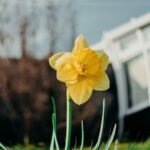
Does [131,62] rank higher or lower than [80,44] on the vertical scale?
lower

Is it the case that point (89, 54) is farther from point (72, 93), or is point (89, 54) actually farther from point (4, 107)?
point (4, 107)

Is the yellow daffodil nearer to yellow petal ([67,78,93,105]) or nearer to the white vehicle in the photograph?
yellow petal ([67,78,93,105])

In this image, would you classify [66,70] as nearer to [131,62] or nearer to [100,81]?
[100,81]

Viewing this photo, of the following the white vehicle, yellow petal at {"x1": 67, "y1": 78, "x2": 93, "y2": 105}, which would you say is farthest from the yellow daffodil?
the white vehicle

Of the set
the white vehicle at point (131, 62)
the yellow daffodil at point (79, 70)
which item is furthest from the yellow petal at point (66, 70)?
the white vehicle at point (131, 62)

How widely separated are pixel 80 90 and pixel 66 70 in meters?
0.07

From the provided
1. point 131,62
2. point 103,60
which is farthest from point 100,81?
point 131,62

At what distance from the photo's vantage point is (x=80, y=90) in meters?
1.67

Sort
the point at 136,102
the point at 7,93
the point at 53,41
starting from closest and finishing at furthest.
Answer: the point at 53,41 < the point at 7,93 < the point at 136,102

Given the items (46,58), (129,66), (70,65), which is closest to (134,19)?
(129,66)

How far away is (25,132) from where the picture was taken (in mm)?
13320

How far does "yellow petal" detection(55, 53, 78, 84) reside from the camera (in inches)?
65.2

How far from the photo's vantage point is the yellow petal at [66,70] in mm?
1657

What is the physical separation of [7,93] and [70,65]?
11511 mm
